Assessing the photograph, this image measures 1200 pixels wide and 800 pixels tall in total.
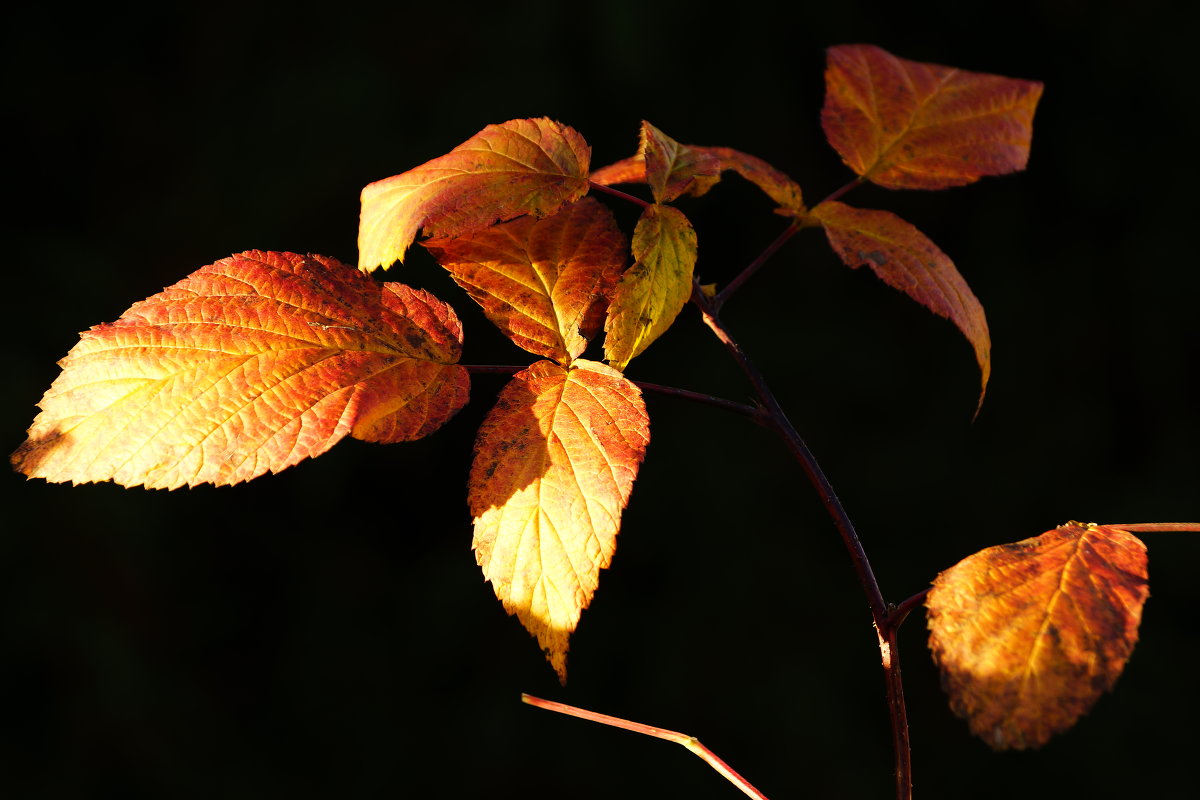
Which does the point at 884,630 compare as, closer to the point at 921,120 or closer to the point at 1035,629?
the point at 1035,629

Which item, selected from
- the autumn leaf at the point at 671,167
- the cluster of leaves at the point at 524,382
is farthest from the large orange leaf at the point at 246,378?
the autumn leaf at the point at 671,167

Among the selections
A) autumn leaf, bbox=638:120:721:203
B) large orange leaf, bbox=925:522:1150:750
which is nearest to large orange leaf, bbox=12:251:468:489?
autumn leaf, bbox=638:120:721:203

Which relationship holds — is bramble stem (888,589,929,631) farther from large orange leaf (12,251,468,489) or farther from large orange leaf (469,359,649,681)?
large orange leaf (12,251,468,489)

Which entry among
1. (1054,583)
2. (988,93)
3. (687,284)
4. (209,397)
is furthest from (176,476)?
(988,93)

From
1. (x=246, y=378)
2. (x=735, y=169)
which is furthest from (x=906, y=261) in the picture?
(x=246, y=378)

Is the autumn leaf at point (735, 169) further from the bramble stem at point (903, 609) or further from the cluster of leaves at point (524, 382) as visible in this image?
the bramble stem at point (903, 609)

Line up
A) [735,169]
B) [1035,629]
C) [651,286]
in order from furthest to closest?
[735,169] < [651,286] < [1035,629]
